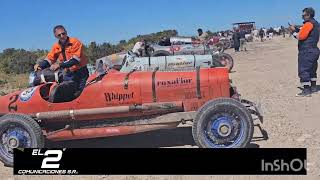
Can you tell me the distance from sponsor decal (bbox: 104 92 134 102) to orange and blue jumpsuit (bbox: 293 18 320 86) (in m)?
5.84

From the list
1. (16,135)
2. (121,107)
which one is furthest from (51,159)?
(121,107)

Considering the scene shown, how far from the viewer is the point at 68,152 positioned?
6.57 m

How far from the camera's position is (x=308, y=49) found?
11641 millimetres

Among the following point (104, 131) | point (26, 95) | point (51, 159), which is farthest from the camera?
point (26, 95)

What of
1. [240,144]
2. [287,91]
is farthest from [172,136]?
[287,91]

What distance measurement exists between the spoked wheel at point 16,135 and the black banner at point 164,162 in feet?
0.73

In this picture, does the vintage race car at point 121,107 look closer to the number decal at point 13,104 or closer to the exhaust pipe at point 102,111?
the exhaust pipe at point 102,111

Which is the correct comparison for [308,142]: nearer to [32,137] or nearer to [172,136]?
[172,136]

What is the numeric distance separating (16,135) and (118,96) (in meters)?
1.55

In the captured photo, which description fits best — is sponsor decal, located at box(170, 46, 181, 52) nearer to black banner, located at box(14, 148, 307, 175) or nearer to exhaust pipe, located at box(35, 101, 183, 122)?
exhaust pipe, located at box(35, 101, 183, 122)

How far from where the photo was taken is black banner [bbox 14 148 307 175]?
20.2 ft

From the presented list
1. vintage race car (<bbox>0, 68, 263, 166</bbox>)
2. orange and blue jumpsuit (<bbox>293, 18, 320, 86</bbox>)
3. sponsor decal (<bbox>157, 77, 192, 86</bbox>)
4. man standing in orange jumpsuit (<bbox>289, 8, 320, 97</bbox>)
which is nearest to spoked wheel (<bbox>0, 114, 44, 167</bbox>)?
vintage race car (<bbox>0, 68, 263, 166</bbox>)

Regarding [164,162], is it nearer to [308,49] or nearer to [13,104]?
[13,104]

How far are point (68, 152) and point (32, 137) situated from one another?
2.71 ft
